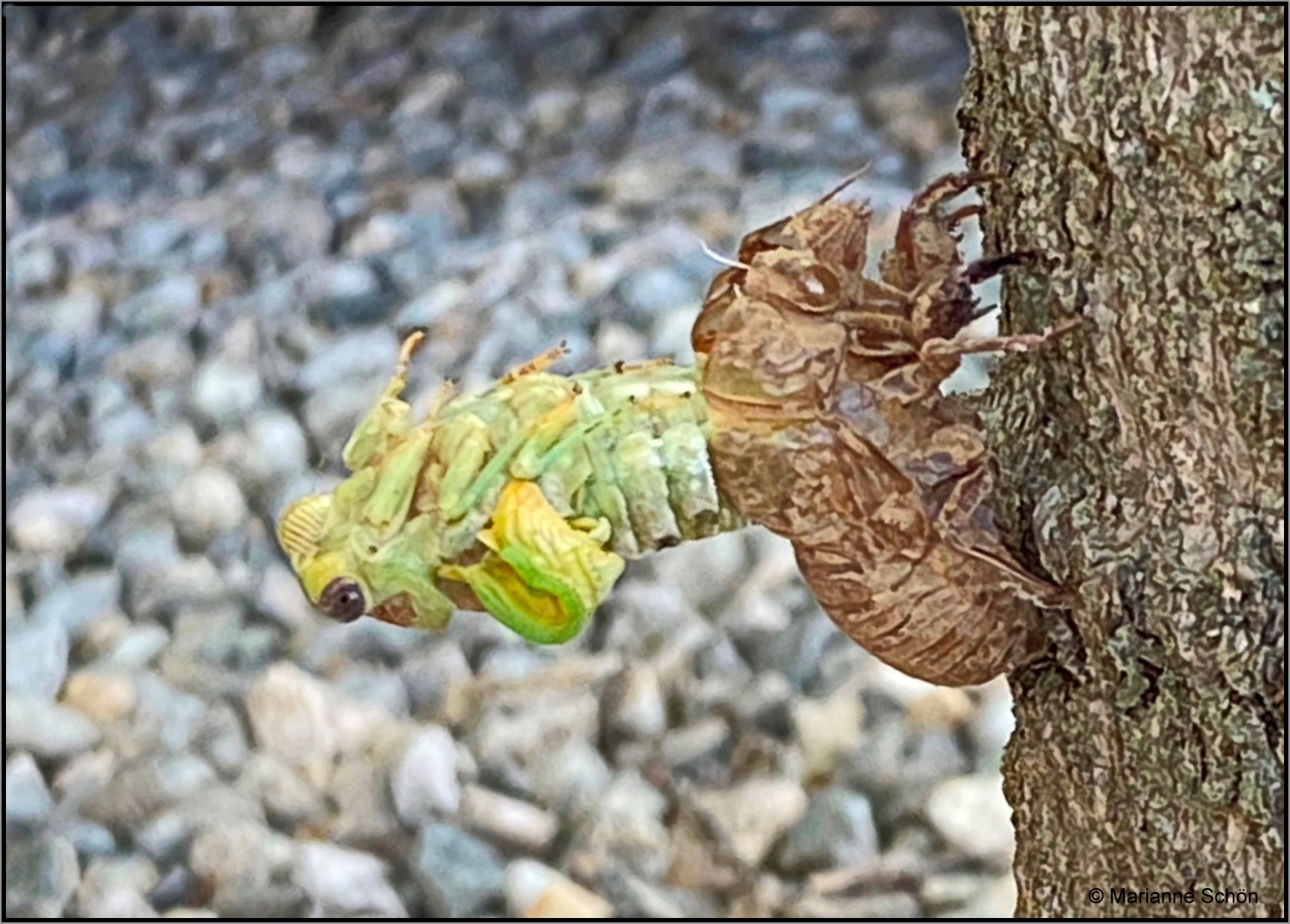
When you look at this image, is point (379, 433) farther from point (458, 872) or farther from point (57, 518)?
point (57, 518)

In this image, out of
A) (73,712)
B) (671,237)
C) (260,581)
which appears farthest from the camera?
(671,237)

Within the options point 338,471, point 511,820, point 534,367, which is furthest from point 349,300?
point 534,367

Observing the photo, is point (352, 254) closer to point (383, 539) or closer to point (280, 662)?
point (280, 662)

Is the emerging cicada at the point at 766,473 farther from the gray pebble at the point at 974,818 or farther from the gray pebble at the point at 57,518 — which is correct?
the gray pebble at the point at 57,518

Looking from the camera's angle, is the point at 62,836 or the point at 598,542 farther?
the point at 62,836

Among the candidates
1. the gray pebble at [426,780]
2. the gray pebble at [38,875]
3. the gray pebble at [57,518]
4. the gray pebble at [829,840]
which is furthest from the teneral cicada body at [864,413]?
the gray pebble at [57,518]

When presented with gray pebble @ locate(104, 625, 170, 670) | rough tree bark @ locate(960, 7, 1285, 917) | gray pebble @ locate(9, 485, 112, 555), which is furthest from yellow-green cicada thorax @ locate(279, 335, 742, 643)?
gray pebble @ locate(9, 485, 112, 555)

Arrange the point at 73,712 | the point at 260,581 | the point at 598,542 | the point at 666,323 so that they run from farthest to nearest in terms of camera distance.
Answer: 1. the point at 666,323
2. the point at 260,581
3. the point at 73,712
4. the point at 598,542

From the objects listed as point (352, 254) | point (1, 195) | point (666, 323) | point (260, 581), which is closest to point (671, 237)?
point (666, 323)
